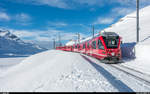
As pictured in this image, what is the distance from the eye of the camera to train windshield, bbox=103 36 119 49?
12965mm

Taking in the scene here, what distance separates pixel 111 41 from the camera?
43.2 ft

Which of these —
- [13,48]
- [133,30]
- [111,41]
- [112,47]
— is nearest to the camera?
[112,47]

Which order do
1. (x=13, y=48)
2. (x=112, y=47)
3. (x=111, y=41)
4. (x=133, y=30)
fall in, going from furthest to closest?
(x=13, y=48) → (x=133, y=30) → (x=111, y=41) → (x=112, y=47)

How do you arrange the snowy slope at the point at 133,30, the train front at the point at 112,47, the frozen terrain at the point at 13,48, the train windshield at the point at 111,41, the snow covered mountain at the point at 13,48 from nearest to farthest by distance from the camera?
the train front at the point at 112,47 < the train windshield at the point at 111,41 < the snowy slope at the point at 133,30 < the frozen terrain at the point at 13,48 < the snow covered mountain at the point at 13,48

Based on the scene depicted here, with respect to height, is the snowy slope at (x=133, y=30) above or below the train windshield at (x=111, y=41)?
above

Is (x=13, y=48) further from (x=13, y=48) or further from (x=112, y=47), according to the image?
(x=112, y=47)

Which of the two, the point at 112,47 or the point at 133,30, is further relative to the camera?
the point at 133,30

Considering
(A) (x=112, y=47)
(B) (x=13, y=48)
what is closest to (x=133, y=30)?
(A) (x=112, y=47)

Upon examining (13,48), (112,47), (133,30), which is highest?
(133,30)

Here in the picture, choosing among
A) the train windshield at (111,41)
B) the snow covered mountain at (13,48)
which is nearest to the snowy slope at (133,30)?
the train windshield at (111,41)

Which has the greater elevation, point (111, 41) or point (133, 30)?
point (133, 30)

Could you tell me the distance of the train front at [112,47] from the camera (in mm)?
12602

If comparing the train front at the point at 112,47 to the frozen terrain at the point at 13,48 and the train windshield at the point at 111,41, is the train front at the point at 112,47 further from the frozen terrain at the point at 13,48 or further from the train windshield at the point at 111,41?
the frozen terrain at the point at 13,48

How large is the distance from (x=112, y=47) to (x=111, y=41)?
68 cm
